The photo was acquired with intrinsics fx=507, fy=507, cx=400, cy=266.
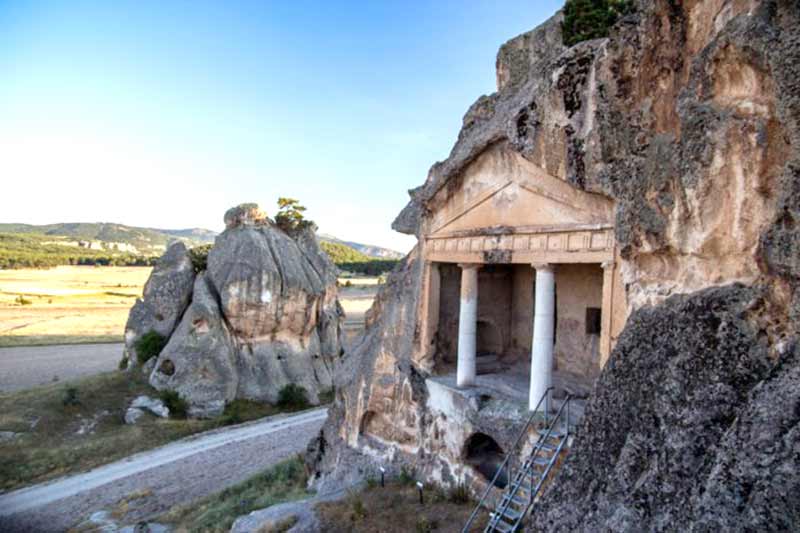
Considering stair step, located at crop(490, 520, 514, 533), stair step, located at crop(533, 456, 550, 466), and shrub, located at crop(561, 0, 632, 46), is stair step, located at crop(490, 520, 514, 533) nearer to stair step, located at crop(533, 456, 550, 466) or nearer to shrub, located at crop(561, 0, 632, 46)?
stair step, located at crop(533, 456, 550, 466)

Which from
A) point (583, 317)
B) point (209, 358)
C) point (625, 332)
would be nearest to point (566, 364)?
point (583, 317)

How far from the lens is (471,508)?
11.2 meters

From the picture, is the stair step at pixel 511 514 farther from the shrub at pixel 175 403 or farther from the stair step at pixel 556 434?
the shrub at pixel 175 403

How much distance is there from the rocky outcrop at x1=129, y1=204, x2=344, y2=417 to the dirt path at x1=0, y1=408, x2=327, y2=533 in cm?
480

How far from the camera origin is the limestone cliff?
15.5ft

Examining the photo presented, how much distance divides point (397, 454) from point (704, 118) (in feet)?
38.3

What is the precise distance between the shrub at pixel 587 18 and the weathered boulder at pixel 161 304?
28005mm

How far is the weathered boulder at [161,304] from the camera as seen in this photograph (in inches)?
1288

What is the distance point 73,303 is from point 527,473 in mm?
80692

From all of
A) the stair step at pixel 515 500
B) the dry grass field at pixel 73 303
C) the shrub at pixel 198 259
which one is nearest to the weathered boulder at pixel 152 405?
the shrub at pixel 198 259

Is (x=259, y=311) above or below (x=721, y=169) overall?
below

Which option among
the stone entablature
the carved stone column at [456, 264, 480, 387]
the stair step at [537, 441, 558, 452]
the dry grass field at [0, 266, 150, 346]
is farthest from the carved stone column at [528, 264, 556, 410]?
the dry grass field at [0, 266, 150, 346]

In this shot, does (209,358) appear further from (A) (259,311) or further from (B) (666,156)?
(B) (666,156)

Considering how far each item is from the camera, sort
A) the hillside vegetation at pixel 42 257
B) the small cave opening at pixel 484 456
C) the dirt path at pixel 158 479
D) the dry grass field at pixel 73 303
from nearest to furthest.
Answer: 1. the small cave opening at pixel 484 456
2. the dirt path at pixel 158 479
3. the dry grass field at pixel 73 303
4. the hillside vegetation at pixel 42 257
